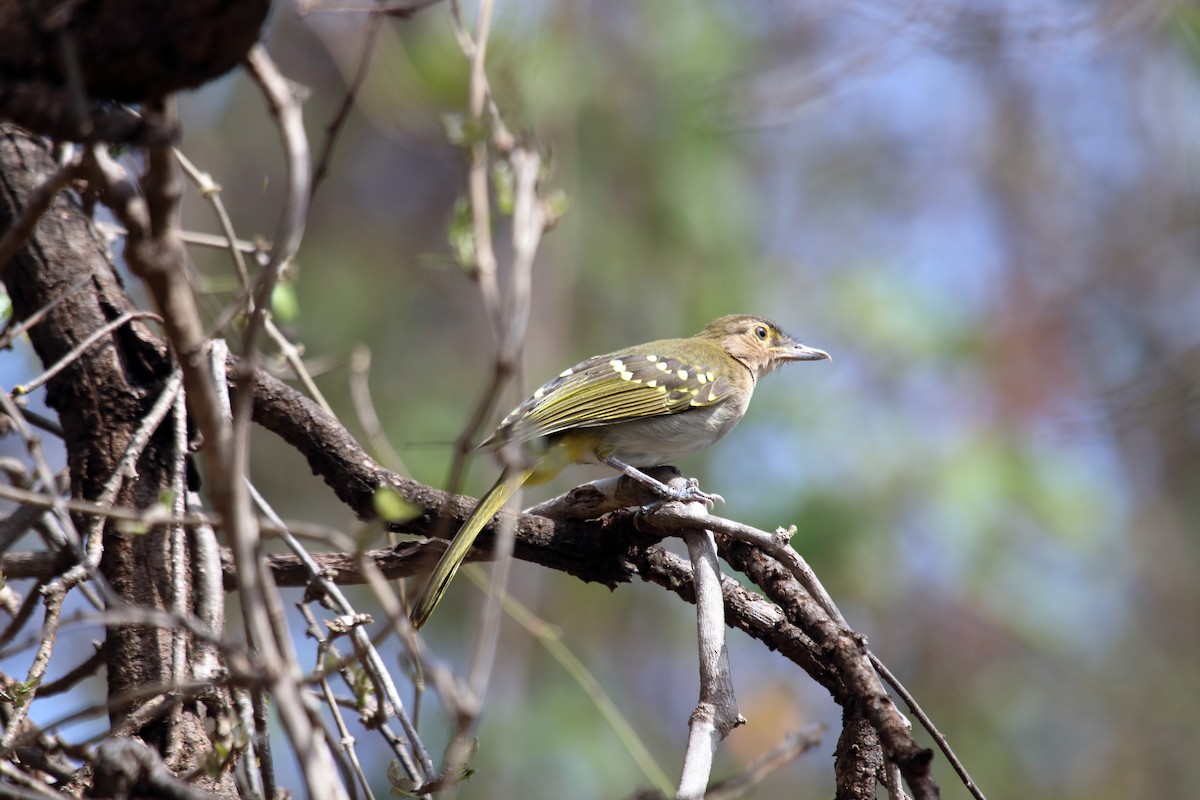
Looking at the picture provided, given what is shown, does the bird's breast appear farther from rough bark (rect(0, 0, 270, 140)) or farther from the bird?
rough bark (rect(0, 0, 270, 140))

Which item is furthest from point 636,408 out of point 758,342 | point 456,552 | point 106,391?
point 106,391

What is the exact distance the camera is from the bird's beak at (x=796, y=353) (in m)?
6.17

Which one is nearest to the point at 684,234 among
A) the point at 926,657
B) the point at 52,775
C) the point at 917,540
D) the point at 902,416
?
the point at 902,416

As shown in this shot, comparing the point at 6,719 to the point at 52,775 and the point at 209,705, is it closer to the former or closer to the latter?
the point at 52,775

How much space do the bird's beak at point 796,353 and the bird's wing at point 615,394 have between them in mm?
980

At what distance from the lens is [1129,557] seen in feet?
35.8

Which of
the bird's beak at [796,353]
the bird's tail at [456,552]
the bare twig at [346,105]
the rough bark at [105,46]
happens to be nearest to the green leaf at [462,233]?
the bird's tail at [456,552]

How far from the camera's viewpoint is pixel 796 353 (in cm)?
625

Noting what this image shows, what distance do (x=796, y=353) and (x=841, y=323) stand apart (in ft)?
5.74

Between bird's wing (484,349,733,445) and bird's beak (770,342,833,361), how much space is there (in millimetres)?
980

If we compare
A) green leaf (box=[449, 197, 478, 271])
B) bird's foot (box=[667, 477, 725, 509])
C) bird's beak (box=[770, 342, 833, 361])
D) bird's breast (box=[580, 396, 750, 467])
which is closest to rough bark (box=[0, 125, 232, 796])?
green leaf (box=[449, 197, 478, 271])

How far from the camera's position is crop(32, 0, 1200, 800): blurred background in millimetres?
7141

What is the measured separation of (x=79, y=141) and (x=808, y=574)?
1770 mm

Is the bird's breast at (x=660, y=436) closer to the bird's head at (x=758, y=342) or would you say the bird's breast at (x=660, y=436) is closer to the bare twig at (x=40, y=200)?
the bird's head at (x=758, y=342)
